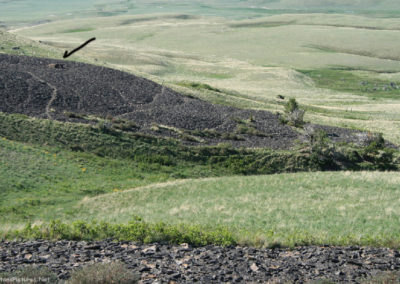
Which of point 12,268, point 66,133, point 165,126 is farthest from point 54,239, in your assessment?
point 165,126

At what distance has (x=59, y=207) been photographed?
22.7 metres

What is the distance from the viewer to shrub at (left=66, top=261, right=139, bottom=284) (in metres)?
9.95

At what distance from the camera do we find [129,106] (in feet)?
148

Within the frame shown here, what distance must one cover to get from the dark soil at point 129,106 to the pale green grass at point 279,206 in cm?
1199

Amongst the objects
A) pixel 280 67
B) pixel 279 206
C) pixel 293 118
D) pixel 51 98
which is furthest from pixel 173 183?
pixel 280 67

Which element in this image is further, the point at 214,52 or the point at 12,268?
the point at 214,52

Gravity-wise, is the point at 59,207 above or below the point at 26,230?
below

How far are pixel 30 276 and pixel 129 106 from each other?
35.8 m

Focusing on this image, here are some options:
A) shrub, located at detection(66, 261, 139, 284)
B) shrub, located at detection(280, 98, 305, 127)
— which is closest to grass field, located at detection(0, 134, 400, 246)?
shrub, located at detection(66, 261, 139, 284)

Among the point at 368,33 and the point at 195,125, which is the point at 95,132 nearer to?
the point at 195,125

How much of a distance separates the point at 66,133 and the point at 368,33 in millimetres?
191971

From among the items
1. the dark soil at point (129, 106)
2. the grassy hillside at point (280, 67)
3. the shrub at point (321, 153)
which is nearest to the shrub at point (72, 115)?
the dark soil at point (129, 106)

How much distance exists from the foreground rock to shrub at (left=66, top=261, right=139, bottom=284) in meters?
0.65

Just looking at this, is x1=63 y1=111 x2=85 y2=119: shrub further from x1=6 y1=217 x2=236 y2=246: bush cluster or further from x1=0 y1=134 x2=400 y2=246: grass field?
x1=6 y1=217 x2=236 y2=246: bush cluster
